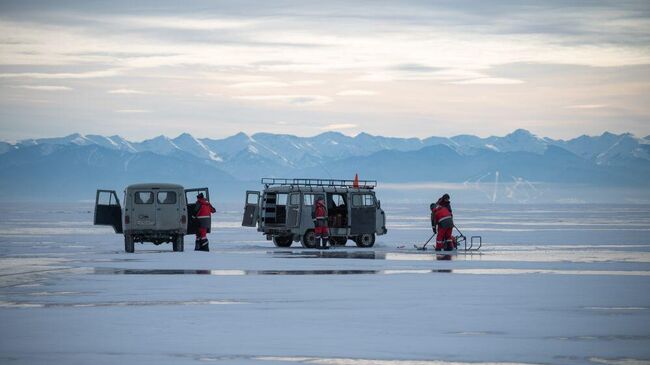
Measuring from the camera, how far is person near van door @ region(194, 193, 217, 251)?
38906 mm

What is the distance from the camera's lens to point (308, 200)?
42062mm

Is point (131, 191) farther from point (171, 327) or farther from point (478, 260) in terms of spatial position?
point (171, 327)

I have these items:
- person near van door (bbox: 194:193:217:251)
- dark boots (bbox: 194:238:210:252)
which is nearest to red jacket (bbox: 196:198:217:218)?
person near van door (bbox: 194:193:217:251)

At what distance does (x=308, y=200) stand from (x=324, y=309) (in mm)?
21449

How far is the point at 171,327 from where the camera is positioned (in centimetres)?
1792

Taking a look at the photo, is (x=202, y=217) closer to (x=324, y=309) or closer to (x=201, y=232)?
(x=201, y=232)

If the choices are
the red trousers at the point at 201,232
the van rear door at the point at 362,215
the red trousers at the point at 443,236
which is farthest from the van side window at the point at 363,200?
the red trousers at the point at 201,232

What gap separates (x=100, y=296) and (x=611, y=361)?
1108 cm

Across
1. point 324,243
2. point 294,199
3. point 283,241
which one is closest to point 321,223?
point 324,243

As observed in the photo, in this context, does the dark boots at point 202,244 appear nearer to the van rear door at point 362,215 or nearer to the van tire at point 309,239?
the van tire at point 309,239

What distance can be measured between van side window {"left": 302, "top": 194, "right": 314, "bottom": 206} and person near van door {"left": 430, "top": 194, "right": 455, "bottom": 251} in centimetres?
445

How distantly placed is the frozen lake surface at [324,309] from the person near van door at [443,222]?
2666 mm

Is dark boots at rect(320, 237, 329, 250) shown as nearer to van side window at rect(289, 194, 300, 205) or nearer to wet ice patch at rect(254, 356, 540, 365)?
van side window at rect(289, 194, 300, 205)

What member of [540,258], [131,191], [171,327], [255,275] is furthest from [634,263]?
[171,327]
